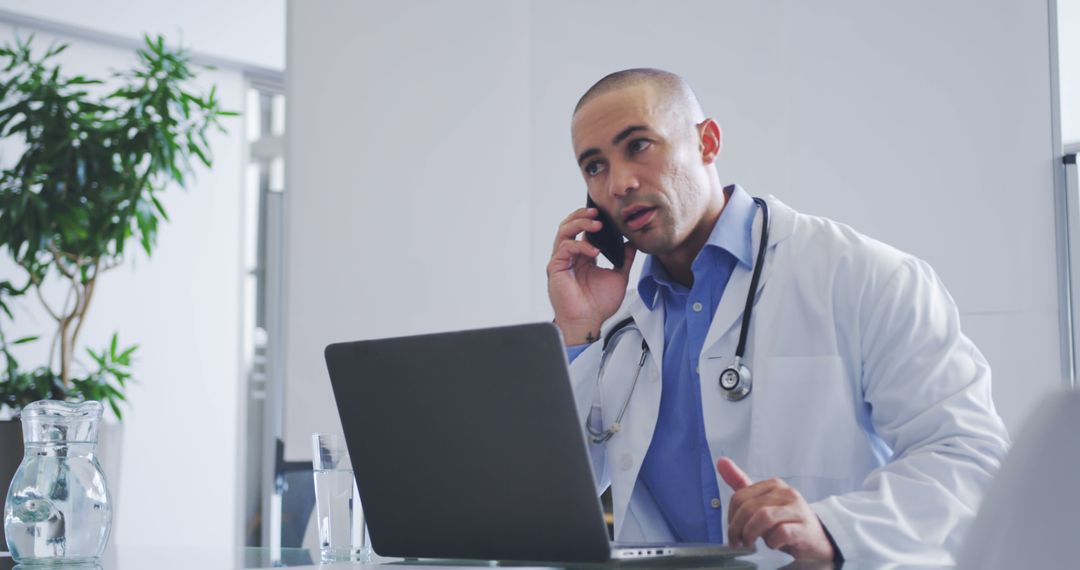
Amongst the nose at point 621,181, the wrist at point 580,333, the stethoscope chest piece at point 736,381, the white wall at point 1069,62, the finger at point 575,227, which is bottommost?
the stethoscope chest piece at point 736,381

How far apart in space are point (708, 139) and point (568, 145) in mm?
1509

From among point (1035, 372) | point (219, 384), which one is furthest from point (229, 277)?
point (1035, 372)

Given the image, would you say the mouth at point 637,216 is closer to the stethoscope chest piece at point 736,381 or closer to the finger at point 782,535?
the stethoscope chest piece at point 736,381

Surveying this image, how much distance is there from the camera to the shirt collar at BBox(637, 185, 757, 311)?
2.06m

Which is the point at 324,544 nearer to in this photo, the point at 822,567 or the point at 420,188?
the point at 822,567

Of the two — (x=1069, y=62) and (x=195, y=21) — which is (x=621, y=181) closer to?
Result: (x=1069, y=62)

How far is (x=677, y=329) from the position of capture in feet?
6.98

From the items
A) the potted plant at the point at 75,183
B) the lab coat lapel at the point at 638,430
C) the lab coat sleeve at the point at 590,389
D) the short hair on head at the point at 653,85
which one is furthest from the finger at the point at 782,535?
the potted plant at the point at 75,183

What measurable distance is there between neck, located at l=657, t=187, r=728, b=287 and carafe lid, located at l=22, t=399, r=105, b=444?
1.17 m

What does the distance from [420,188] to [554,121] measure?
52 cm

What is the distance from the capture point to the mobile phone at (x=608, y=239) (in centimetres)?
229

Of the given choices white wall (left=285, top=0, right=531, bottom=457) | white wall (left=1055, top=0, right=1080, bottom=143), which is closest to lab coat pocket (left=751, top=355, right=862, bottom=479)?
white wall (left=1055, top=0, right=1080, bottom=143)

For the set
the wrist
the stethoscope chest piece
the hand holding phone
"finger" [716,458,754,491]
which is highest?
the hand holding phone

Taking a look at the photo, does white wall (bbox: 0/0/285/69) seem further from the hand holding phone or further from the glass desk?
the glass desk
